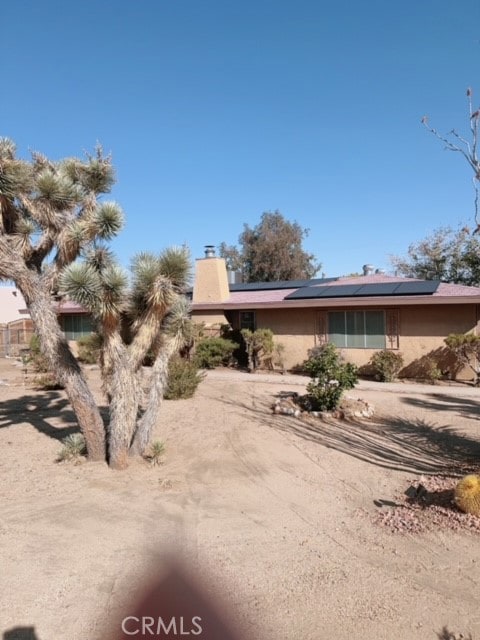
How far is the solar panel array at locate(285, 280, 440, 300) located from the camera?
16.0m

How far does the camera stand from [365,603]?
3512 millimetres

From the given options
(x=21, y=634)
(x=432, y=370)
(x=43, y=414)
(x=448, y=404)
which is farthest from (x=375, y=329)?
(x=21, y=634)

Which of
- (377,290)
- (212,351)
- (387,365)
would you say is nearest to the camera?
(387,365)

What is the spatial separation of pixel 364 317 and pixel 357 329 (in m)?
0.49

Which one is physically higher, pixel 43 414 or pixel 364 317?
pixel 364 317

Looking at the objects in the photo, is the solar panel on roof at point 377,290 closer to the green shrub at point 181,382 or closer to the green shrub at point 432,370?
the green shrub at point 432,370

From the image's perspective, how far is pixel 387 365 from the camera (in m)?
15.5

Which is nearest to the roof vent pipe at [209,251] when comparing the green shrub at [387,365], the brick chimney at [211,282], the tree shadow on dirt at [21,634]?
the brick chimney at [211,282]

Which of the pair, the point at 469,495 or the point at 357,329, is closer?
the point at 469,495

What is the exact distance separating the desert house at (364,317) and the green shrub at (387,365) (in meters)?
0.44

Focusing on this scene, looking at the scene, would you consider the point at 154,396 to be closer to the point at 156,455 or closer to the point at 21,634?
the point at 156,455

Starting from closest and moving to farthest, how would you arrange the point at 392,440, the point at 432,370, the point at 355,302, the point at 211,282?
the point at 392,440 < the point at 432,370 < the point at 355,302 < the point at 211,282

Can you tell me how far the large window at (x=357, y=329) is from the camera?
53.9 ft

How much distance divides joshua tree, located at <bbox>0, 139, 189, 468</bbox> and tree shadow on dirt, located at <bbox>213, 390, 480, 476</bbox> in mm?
3337
